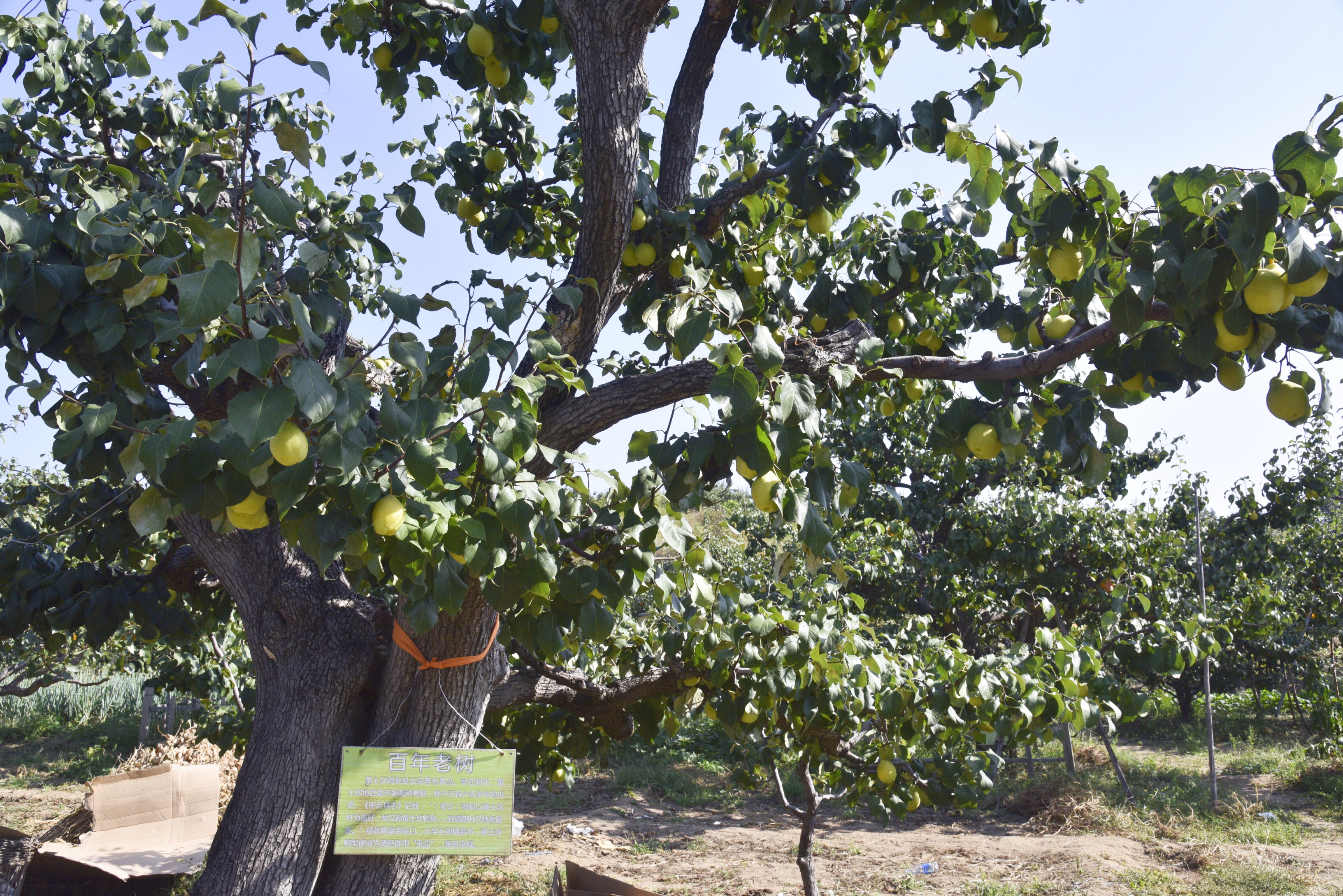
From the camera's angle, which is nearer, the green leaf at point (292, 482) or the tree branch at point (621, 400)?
the green leaf at point (292, 482)

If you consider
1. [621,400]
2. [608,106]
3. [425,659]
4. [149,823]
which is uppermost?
[608,106]

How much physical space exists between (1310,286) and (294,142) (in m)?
1.56

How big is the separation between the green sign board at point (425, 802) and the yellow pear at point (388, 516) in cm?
80

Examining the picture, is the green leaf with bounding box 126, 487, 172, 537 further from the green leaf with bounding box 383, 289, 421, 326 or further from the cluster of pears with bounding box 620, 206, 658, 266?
the cluster of pears with bounding box 620, 206, 658, 266

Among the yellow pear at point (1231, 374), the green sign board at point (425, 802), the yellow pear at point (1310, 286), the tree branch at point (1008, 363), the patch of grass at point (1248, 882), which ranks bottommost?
the patch of grass at point (1248, 882)

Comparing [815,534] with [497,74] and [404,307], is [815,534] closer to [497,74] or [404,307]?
[404,307]

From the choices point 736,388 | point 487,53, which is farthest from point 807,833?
point 487,53

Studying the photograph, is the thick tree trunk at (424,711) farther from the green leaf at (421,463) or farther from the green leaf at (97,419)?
the green leaf at (97,419)

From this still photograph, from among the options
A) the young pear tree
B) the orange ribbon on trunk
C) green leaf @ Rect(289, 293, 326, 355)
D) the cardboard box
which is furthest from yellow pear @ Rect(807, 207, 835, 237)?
the cardboard box

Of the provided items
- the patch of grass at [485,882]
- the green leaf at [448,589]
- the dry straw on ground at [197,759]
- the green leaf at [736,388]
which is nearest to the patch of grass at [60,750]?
the dry straw on ground at [197,759]

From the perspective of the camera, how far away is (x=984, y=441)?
1840 millimetres

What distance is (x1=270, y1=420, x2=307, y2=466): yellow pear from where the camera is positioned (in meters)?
1.27

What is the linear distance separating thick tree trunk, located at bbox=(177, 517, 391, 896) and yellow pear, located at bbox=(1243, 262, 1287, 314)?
2320 millimetres

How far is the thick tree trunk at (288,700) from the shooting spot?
83.4 inches
